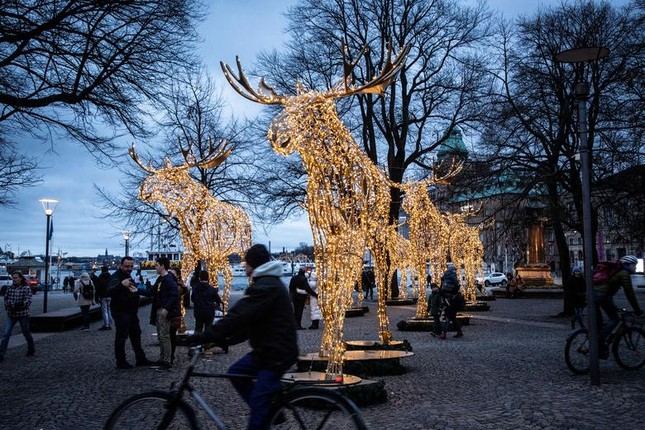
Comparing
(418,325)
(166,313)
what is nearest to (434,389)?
(166,313)

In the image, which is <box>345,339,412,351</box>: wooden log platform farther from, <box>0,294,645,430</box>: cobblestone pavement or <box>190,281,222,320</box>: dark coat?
<box>190,281,222,320</box>: dark coat

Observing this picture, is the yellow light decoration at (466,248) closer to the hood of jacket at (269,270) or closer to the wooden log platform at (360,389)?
the wooden log platform at (360,389)

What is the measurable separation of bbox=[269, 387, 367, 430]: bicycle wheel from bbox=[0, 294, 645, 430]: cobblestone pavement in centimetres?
234

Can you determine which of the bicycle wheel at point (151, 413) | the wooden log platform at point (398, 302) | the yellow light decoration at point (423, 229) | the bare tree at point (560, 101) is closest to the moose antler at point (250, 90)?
the bicycle wheel at point (151, 413)

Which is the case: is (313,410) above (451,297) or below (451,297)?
below

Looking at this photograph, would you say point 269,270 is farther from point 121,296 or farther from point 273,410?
point 121,296

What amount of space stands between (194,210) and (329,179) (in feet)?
28.8

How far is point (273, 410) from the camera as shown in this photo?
4496mm

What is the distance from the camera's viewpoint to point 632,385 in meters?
8.62

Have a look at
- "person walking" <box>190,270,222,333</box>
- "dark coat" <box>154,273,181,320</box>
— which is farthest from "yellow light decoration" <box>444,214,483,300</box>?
"dark coat" <box>154,273,181,320</box>

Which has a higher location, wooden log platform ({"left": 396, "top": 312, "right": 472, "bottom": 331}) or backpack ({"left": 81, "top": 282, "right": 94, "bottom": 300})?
backpack ({"left": 81, "top": 282, "right": 94, "bottom": 300})

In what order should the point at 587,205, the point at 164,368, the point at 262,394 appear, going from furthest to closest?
the point at 164,368 < the point at 587,205 < the point at 262,394

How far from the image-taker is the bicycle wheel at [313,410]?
172 inches

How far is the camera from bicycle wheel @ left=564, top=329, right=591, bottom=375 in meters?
9.55
